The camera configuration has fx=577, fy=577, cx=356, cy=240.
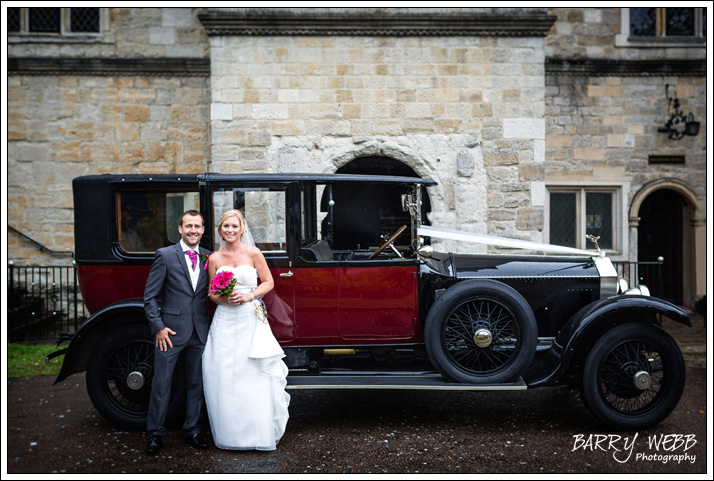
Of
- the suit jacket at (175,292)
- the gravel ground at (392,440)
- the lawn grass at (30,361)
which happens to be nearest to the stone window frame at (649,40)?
the gravel ground at (392,440)

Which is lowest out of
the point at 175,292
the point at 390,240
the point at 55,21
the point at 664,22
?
the point at 175,292

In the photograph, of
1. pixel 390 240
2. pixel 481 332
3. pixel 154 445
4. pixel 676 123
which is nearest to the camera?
pixel 154 445

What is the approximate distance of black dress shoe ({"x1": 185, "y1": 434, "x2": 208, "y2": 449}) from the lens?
4410 millimetres

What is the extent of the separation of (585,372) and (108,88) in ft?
29.2

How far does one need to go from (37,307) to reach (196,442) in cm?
611

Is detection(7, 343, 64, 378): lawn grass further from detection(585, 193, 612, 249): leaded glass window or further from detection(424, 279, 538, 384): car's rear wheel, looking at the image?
detection(585, 193, 612, 249): leaded glass window

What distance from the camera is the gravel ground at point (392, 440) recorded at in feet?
13.4

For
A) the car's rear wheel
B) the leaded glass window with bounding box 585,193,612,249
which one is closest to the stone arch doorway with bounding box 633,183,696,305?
the leaded glass window with bounding box 585,193,612,249

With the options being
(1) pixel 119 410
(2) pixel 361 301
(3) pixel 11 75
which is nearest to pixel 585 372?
(2) pixel 361 301

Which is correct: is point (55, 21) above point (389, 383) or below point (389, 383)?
above

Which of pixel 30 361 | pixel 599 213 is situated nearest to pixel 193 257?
pixel 30 361

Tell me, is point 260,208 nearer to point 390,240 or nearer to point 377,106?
point 390,240

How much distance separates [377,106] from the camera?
9.09 metres

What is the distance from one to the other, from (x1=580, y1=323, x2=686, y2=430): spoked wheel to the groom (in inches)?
123
